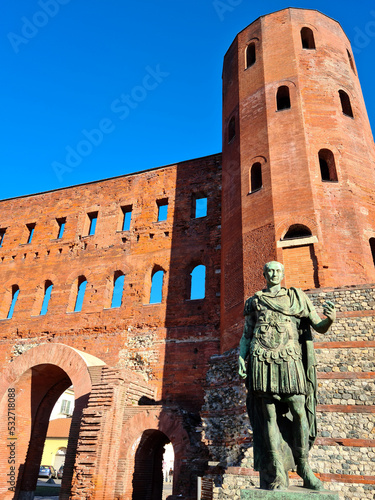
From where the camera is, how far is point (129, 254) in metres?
16.1

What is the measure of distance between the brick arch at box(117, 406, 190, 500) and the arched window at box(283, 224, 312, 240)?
18.4 feet

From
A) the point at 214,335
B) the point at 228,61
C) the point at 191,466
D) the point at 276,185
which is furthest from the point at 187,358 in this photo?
the point at 228,61

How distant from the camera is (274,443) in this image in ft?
10.7

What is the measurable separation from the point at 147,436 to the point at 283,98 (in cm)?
1170

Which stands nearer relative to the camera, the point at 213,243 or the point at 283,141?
the point at 283,141

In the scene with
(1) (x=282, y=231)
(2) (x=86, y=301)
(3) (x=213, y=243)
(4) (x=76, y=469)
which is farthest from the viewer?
(2) (x=86, y=301)

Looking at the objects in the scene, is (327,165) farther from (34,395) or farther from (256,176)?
(34,395)

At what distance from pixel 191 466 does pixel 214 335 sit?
4075 mm

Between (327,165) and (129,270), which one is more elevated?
(327,165)

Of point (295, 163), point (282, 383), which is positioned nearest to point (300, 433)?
point (282, 383)

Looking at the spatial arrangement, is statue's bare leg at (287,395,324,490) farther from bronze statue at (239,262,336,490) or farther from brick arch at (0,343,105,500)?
brick arch at (0,343,105,500)

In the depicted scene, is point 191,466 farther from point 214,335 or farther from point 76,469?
point 214,335

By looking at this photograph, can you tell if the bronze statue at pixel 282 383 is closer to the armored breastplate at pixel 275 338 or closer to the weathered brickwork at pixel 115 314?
the armored breastplate at pixel 275 338

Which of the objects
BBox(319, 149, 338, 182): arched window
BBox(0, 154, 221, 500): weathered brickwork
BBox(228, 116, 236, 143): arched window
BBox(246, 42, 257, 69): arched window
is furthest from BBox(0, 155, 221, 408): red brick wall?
BBox(319, 149, 338, 182): arched window
